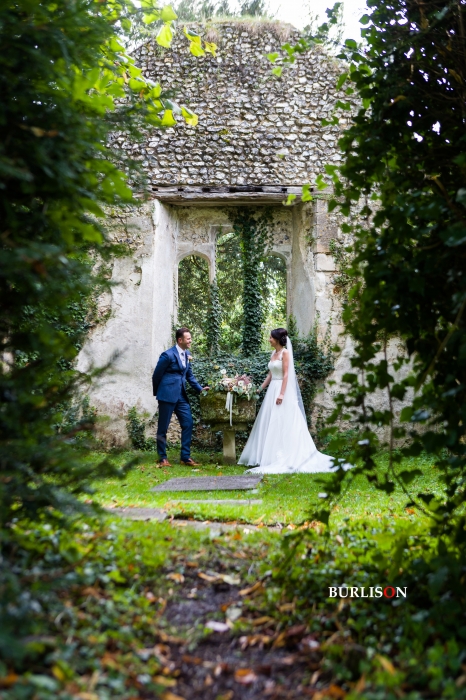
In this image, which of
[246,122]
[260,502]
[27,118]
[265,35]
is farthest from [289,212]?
[27,118]

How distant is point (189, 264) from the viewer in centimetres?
1505

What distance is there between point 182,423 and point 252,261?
3701 millimetres

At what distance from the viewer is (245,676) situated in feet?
7.06

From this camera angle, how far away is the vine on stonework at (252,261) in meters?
11.5

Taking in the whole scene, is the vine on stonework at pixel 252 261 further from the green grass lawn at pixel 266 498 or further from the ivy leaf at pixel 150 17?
the ivy leaf at pixel 150 17

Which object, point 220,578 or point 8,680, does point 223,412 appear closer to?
point 220,578

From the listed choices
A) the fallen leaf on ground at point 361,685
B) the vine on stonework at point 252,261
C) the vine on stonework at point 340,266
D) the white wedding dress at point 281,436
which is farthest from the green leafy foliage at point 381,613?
the vine on stonework at point 252,261

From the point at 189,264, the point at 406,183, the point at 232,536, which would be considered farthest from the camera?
the point at 189,264

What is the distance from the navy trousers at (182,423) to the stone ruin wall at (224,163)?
4.54 feet

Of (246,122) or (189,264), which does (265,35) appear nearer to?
(246,122)

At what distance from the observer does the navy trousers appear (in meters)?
9.06

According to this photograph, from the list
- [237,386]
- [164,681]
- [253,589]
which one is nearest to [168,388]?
[237,386]

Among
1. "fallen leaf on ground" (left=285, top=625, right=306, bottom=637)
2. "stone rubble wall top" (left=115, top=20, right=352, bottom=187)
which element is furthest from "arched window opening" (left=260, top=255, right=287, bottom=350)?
"fallen leaf on ground" (left=285, top=625, right=306, bottom=637)

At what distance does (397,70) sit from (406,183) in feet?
1.98
